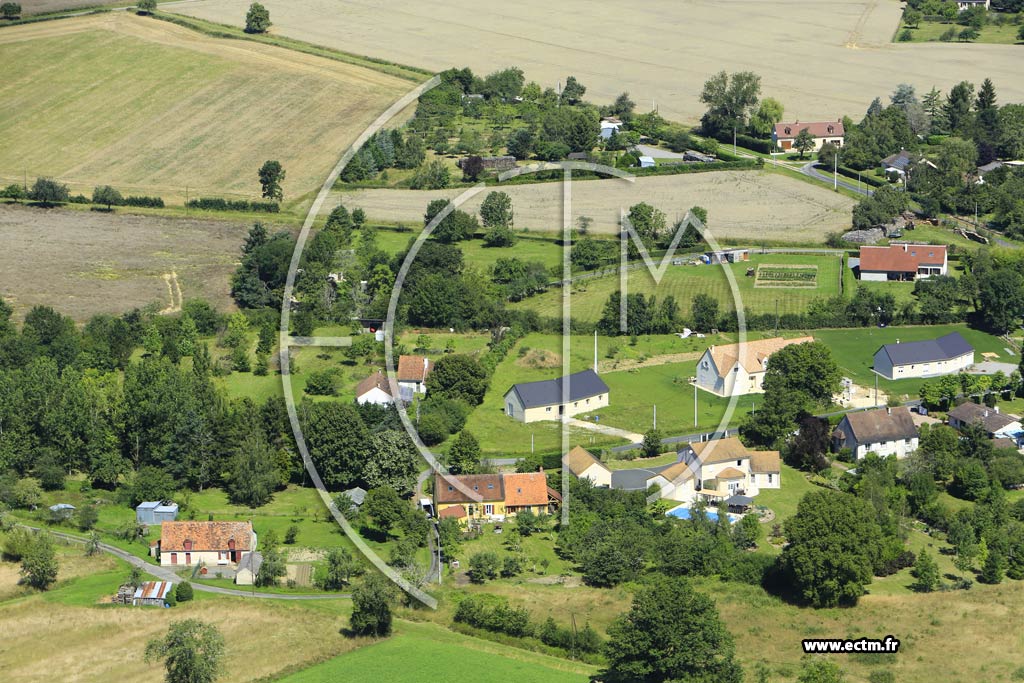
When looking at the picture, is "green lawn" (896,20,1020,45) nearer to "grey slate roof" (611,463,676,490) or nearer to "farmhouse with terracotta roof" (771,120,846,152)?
"farmhouse with terracotta roof" (771,120,846,152)

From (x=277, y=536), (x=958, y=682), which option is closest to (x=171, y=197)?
(x=277, y=536)

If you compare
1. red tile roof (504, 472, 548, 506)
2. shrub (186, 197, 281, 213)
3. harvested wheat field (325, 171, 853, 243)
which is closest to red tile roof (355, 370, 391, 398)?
red tile roof (504, 472, 548, 506)

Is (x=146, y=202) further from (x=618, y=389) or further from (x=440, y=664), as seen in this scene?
(x=440, y=664)

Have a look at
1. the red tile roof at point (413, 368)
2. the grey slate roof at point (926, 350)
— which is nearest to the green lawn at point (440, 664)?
the red tile roof at point (413, 368)

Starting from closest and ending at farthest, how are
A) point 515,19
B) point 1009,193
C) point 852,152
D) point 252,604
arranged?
point 252,604 → point 1009,193 → point 852,152 → point 515,19

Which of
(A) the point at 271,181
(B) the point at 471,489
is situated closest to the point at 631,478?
(B) the point at 471,489

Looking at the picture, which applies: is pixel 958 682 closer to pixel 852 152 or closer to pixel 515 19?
pixel 852 152

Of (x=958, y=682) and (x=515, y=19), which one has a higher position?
(x=515, y=19)

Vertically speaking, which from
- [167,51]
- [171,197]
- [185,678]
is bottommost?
[185,678]
